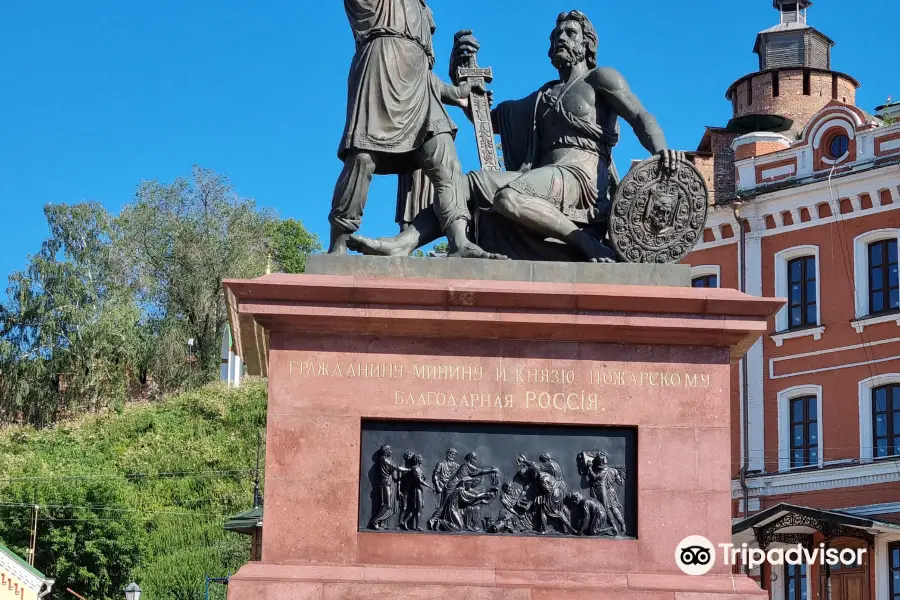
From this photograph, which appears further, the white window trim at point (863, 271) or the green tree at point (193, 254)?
the green tree at point (193, 254)

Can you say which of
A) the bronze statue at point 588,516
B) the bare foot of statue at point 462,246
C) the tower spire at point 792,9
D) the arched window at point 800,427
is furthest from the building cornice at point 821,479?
the bronze statue at point 588,516

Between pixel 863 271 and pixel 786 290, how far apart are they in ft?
6.85

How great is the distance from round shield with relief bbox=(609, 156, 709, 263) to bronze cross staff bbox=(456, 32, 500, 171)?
4.82ft

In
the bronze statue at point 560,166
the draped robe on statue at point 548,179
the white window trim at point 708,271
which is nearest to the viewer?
the bronze statue at point 560,166

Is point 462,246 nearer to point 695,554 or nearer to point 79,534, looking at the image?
point 695,554

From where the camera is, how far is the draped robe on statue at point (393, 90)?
13438 millimetres

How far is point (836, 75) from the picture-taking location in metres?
45.5

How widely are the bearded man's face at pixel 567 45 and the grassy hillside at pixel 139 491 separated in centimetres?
2953

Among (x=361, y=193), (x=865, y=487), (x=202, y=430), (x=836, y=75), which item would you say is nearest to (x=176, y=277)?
(x=202, y=430)

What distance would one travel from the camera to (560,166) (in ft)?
45.4

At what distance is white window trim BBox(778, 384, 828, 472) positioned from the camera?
36.9 meters

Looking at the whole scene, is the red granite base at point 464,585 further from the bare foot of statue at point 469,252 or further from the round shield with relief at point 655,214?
the round shield with relief at point 655,214

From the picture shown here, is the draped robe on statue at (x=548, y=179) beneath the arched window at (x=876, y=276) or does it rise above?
beneath

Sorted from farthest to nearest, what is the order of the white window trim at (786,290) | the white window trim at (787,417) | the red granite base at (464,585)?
the white window trim at (786,290) → the white window trim at (787,417) → the red granite base at (464,585)
